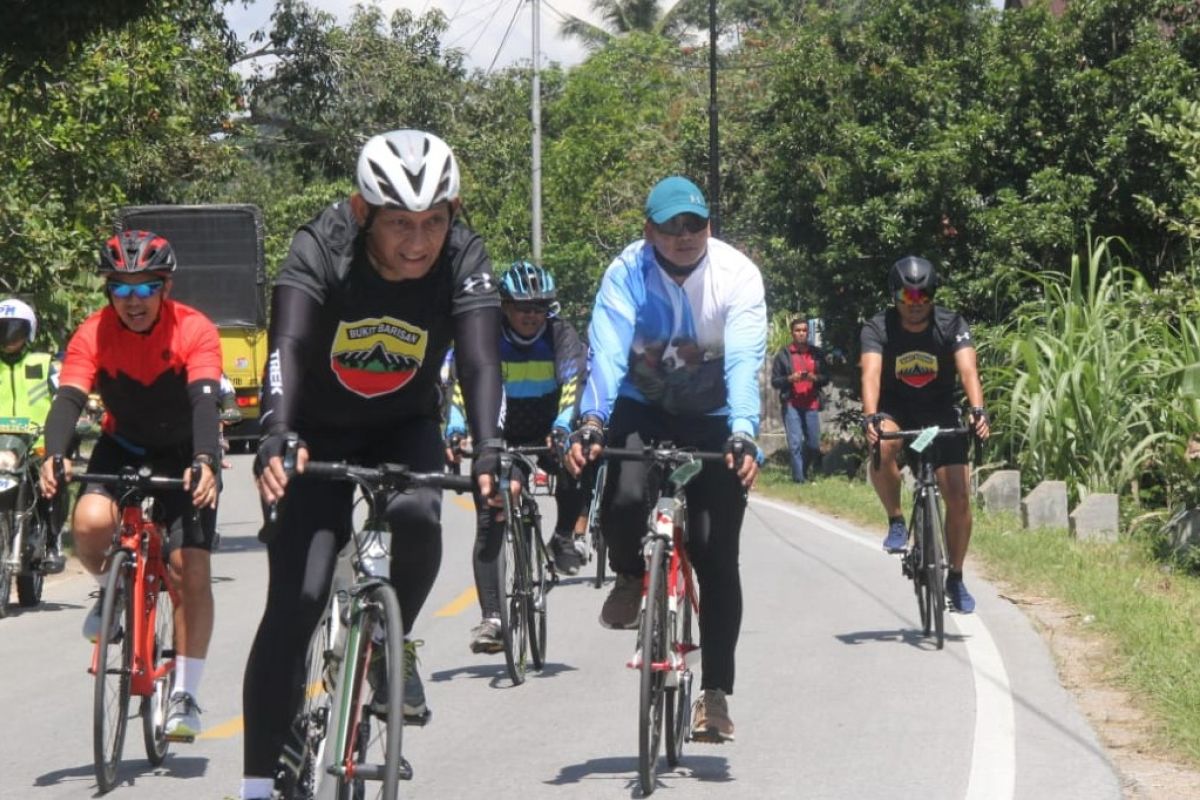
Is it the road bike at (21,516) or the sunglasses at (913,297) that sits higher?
the sunglasses at (913,297)

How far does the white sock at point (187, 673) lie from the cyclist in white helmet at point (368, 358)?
89.5 inches

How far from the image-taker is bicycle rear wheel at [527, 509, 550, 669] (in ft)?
33.5

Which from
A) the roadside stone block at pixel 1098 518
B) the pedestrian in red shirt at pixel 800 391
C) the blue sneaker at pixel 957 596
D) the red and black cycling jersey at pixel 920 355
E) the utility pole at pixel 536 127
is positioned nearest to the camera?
the red and black cycling jersey at pixel 920 355

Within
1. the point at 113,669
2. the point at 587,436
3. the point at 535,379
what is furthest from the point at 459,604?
the point at 587,436

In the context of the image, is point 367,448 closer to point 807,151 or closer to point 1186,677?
point 1186,677

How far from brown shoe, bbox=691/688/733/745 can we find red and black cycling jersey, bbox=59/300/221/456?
7.29ft

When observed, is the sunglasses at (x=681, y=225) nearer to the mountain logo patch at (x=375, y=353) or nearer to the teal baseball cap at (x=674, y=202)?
the teal baseball cap at (x=674, y=202)

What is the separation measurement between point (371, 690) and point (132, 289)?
9.22ft

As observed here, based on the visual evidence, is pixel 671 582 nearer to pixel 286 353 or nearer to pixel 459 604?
pixel 286 353

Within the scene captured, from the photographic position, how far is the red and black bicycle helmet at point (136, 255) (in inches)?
294

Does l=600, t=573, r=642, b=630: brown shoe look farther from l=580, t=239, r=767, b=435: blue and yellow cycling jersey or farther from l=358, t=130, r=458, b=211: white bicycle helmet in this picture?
l=358, t=130, r=458, b=211: white bicycle helmet

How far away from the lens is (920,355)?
11383 millimetres

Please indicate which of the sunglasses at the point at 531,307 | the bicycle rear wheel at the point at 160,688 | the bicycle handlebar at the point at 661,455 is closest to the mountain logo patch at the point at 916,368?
the sunglasses at the point at 531,307

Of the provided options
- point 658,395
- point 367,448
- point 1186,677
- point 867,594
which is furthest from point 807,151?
point 367,448
